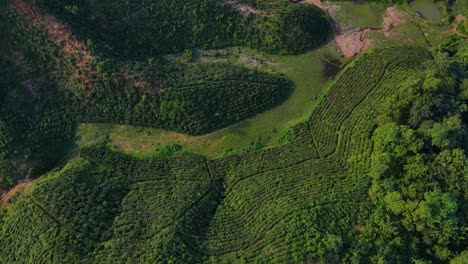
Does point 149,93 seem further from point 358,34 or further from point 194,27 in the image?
point 358,34

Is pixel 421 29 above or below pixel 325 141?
above

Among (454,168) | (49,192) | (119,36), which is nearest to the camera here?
(454,168)

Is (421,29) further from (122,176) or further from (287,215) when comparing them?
(122,176)

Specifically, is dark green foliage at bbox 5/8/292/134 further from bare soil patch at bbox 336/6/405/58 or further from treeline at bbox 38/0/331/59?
bare soil patch at bbox 336/6/405/58

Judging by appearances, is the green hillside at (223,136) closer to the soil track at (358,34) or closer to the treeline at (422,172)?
the treeline at (422,172)

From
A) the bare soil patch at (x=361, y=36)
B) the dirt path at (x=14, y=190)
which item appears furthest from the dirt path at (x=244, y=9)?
the dirt path at (x=14, y=190)

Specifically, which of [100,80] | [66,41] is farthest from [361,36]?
[66,41]

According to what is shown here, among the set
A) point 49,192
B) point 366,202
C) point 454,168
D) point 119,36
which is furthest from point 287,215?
point 119,36
